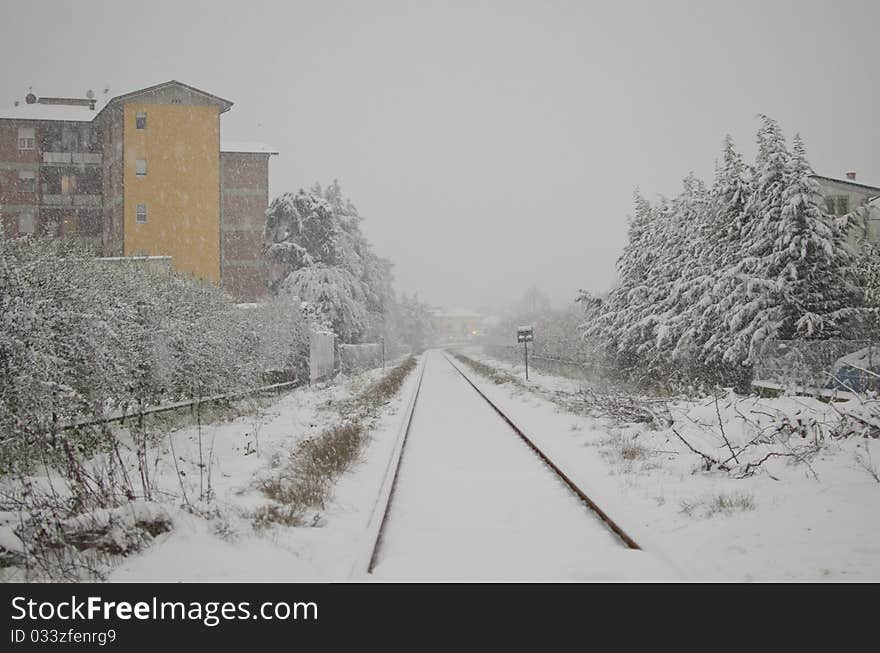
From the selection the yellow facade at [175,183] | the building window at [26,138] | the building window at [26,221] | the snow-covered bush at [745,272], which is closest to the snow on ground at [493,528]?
the snow-covered bush at [745,272]

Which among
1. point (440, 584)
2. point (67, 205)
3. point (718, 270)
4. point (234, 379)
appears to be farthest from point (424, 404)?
point (67, 205)

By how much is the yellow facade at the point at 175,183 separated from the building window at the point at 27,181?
10.5 meters

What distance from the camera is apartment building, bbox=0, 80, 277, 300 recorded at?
4188 cm

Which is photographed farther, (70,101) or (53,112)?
(70,101)

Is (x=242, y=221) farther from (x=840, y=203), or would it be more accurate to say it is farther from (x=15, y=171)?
(x=840, y=203)

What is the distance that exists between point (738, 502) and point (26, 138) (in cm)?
5498

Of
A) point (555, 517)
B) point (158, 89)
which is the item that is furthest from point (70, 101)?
point (555, 517)

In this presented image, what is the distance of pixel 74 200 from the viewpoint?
1854 inches

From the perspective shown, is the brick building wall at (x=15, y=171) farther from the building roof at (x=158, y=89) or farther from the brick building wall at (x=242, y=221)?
the brick building wall at (x=242, y=221)

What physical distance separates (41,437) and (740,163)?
1907 centimetres

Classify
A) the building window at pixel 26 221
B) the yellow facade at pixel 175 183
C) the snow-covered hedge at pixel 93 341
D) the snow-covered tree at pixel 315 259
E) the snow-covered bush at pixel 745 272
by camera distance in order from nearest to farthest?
the snow-covered hedge at pixel 93 341, the snow-covered bush at pixel 745 272, the snow-covered tree at pixel 315 259, the yellow facade at pixel 175 183, the building window at pixel 26 221

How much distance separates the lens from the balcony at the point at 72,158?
46688 millimetres
